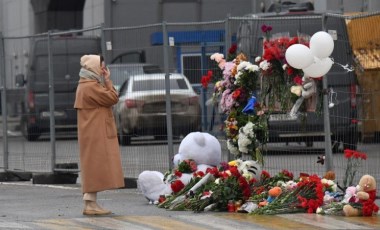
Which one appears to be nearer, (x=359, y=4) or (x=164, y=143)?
(x=164, y=143)

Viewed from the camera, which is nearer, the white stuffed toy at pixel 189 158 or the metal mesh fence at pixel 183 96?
the metal mesh fence at pixel 183 96

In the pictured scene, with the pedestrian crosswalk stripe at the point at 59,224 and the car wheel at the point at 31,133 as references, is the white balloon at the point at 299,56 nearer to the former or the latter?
the pedestrian crosswalk stripe at the point at 59,224

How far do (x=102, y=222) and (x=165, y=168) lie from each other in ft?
13.2

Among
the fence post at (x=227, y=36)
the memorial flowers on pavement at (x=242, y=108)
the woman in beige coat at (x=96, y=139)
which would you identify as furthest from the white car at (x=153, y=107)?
the woman in beige coat at (x=96, y=139)

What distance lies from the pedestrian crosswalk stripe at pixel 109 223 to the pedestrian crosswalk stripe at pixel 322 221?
1.60 metres

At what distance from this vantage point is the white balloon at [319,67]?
13.9 m

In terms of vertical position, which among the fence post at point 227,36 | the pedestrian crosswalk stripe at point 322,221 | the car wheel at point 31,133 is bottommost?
the pedestrian crosswalk stripe at point 322,221

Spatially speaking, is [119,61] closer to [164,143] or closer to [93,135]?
[164,143]

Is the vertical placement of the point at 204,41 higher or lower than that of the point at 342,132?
higher

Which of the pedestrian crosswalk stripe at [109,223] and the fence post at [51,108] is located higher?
the fence post at [51,108]

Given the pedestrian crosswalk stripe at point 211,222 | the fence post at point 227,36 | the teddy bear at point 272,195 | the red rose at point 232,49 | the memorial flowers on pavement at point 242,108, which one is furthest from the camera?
the fence post at point 227,36

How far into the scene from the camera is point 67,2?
52344 mm

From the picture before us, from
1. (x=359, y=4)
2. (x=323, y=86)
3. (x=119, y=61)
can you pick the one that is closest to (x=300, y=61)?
(x=323, y=86)

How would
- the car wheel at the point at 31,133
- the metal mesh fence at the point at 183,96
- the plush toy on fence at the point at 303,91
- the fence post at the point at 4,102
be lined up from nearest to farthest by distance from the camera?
the plush toy on fence at the point at 303,91
the metal mesh fence at the point at 183,96
the car wheel at the point at 31,133
the fence post at the point at 4,102
